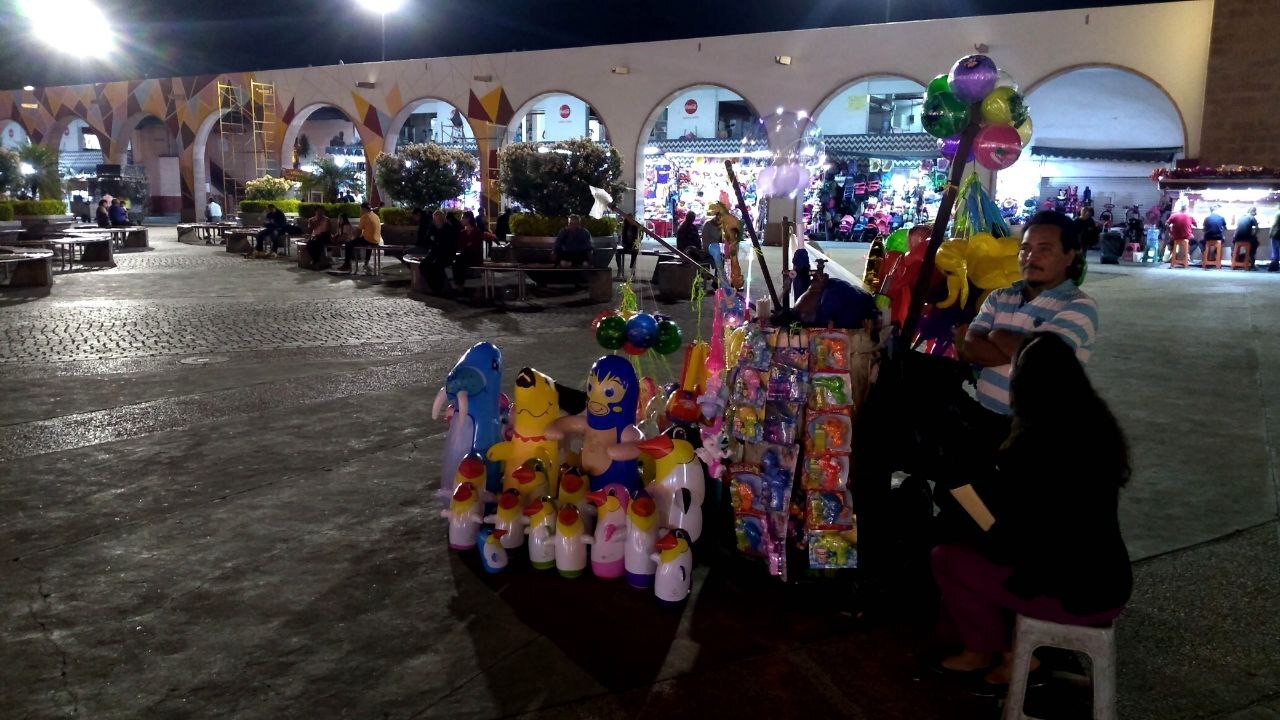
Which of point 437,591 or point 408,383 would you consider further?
point 408,383

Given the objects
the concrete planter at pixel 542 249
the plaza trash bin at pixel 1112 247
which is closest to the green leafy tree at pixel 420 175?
the concrete planter at pixel 542 249

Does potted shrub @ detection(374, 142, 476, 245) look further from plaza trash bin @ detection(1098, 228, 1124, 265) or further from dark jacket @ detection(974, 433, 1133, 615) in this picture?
dark jacket @ detection(974, 433, 1133, 615)

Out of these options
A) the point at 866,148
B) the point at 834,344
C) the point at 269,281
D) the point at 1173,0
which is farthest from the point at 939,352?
the point at 866,148

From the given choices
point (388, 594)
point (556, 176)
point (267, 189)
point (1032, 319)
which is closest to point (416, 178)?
point (556, 176)

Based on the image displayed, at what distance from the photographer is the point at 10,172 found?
22.9 meters

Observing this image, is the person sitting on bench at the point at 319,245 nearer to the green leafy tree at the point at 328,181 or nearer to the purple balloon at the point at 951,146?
the green leafy tree at the point at 328,181

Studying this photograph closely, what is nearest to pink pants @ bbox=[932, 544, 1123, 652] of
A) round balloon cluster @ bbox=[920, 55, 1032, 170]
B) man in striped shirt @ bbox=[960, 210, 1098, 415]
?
man in striped shirt @ bbox=[960, 210, 1098, 415]

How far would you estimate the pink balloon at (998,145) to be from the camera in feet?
12.1

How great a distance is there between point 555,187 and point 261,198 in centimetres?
1337

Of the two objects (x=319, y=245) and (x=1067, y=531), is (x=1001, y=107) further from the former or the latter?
(x=319, y=245)

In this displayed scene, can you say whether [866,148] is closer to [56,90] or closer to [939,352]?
[939,352]

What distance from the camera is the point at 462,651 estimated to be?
10.0ft

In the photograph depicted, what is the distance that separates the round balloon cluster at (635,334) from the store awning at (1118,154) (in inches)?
887

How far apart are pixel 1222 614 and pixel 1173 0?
17.4 metres
